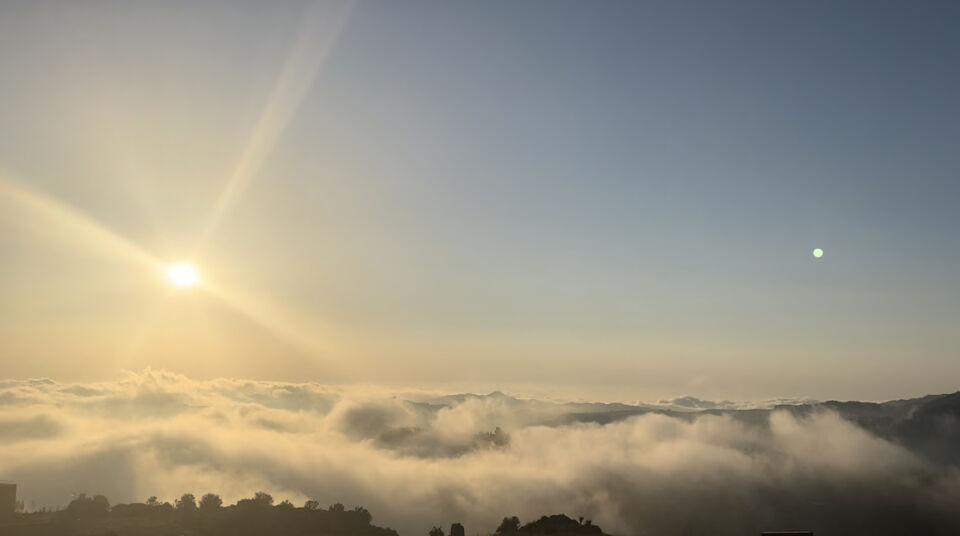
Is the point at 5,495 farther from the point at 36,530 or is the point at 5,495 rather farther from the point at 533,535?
the point at 533,535

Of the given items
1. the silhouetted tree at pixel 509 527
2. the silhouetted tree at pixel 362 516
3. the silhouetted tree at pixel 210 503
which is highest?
the silhouetted tree at pixel 509 527

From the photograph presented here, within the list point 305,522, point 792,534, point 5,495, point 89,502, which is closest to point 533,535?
point 792,534

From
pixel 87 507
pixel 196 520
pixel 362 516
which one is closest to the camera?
pixel 196 520

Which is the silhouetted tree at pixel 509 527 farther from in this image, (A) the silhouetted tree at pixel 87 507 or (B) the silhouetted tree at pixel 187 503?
(A) the silhouetted tree at pixel 87 507

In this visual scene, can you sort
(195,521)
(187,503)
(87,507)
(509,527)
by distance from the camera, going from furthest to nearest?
(187,503) → (87,507) → (195,521) → (509,527)

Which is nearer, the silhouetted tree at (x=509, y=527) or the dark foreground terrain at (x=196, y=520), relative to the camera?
the silhouetted tree at (x=509, y=527)

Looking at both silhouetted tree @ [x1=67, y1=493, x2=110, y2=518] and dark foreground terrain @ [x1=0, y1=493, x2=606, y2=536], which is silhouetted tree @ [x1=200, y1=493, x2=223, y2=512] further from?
silhouetted tree @ [x1=67, y1=493, x2=110, y2=518]

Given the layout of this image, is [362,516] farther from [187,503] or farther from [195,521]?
[187,503]

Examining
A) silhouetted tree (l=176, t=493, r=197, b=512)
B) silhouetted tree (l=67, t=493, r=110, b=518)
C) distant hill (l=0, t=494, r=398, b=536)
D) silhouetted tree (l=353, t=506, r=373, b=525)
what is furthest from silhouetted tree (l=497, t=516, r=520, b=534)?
silhouetted tree (l=67, t=493, r=110, b=518)

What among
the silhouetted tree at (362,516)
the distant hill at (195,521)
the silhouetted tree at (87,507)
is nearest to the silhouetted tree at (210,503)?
the distant hill at (195,521)

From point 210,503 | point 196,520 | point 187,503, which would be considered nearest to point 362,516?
point 196,520

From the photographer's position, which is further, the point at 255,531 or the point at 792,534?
the point at 255,531
